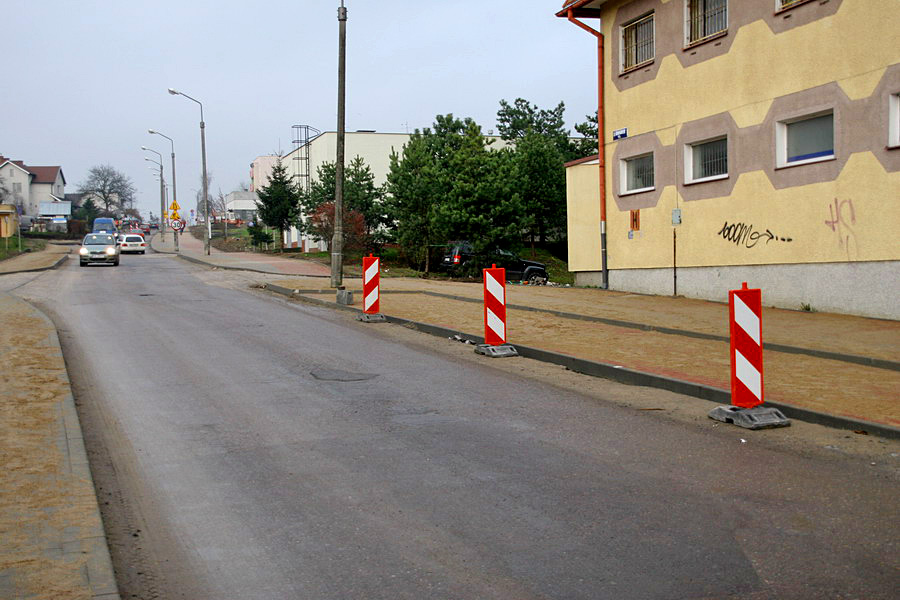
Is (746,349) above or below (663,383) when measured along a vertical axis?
above

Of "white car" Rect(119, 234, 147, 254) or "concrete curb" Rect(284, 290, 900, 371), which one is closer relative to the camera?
"concrete curb" Rect(284, 290, 900, 371)

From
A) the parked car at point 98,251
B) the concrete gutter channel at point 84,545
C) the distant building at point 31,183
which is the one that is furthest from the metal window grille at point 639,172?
the distant building at point 31,183

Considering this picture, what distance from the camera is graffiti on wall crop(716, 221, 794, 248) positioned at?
16.7 m

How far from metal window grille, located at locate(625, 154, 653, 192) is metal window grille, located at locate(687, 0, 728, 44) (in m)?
3.24

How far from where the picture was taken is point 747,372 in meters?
7.33

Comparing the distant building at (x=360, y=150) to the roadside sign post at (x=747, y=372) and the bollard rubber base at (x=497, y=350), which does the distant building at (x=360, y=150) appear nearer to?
the bollard rubber base at (x=497, y=350)

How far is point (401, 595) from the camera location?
3746mm

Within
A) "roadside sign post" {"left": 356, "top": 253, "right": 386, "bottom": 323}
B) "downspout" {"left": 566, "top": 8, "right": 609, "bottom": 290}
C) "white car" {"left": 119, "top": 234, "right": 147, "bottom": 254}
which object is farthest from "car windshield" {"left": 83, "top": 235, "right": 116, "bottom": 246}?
"roadside sign post" {"left": 356, "top": 253, "right": 386, "bottom": 323}

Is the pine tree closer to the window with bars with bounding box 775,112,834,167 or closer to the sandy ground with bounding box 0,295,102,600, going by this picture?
the window with bars with bounding box 775,112,834,167

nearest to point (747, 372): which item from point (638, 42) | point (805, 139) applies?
point (805, 139)

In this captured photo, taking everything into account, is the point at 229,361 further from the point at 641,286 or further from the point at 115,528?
the point at 641,286

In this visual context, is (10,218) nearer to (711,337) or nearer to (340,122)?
(340,122)

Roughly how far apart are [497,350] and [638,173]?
11738 millimetres

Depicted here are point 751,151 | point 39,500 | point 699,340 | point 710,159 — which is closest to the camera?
point 39,500
